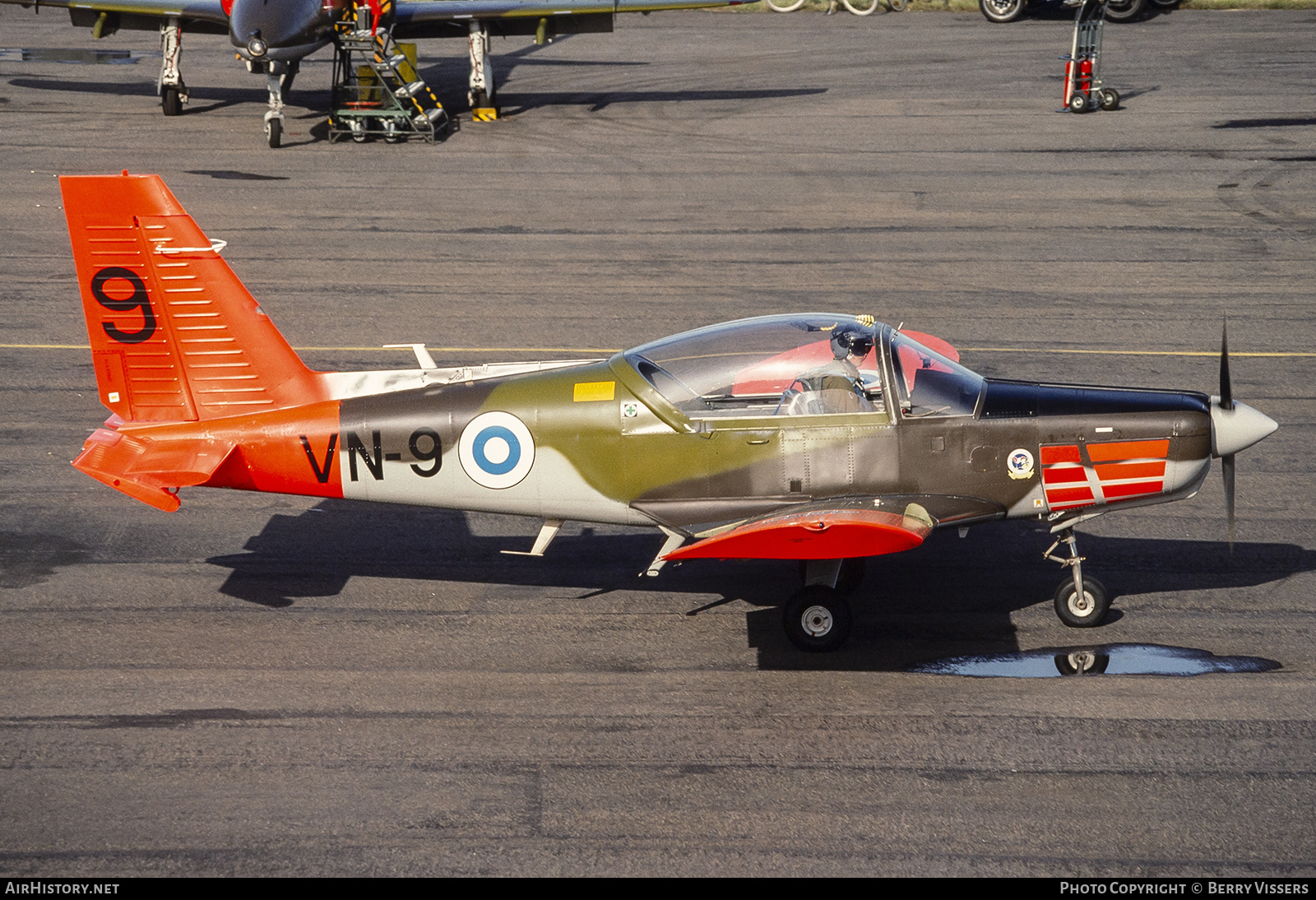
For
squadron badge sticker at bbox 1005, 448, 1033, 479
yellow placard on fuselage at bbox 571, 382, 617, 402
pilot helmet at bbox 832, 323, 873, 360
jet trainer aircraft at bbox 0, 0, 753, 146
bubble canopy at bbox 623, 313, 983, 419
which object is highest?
jet trainer aircraft at bbox 0, 0, 753, 146

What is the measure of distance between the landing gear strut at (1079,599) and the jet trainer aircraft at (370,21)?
20.1 meters

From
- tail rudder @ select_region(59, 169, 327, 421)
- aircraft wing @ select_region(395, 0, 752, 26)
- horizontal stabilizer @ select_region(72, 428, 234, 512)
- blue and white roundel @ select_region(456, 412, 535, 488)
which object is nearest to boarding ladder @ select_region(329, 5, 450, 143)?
aircraft wing @ select_region(395, 0, 752, 26)

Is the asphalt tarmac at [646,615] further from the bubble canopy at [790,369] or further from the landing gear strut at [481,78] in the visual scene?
the landing gear strut at [481,78]

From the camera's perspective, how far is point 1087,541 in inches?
425

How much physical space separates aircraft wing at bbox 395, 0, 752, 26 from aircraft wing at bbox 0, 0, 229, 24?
4049mm

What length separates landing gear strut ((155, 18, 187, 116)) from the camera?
1040 inches

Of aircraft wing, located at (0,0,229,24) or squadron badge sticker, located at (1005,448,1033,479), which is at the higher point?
aircraft wing, located at (0,0,229,24)

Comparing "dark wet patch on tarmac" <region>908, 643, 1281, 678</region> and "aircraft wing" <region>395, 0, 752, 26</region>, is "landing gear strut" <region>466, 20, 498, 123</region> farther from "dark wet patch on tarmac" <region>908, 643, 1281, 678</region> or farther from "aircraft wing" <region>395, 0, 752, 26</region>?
"dark wet patch on tarmac" <region>908, 643, 1281, 678</region>

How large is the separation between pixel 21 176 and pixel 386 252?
9.04 meters

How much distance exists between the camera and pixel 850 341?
8.99m

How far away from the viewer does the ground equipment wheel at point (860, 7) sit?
3862 centimetres

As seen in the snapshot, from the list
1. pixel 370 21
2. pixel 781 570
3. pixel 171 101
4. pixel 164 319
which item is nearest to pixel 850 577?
pixel 781 570

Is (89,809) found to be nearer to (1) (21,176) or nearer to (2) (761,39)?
(1) (21,176)

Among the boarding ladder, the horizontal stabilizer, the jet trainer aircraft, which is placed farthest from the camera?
the boarding ladder
